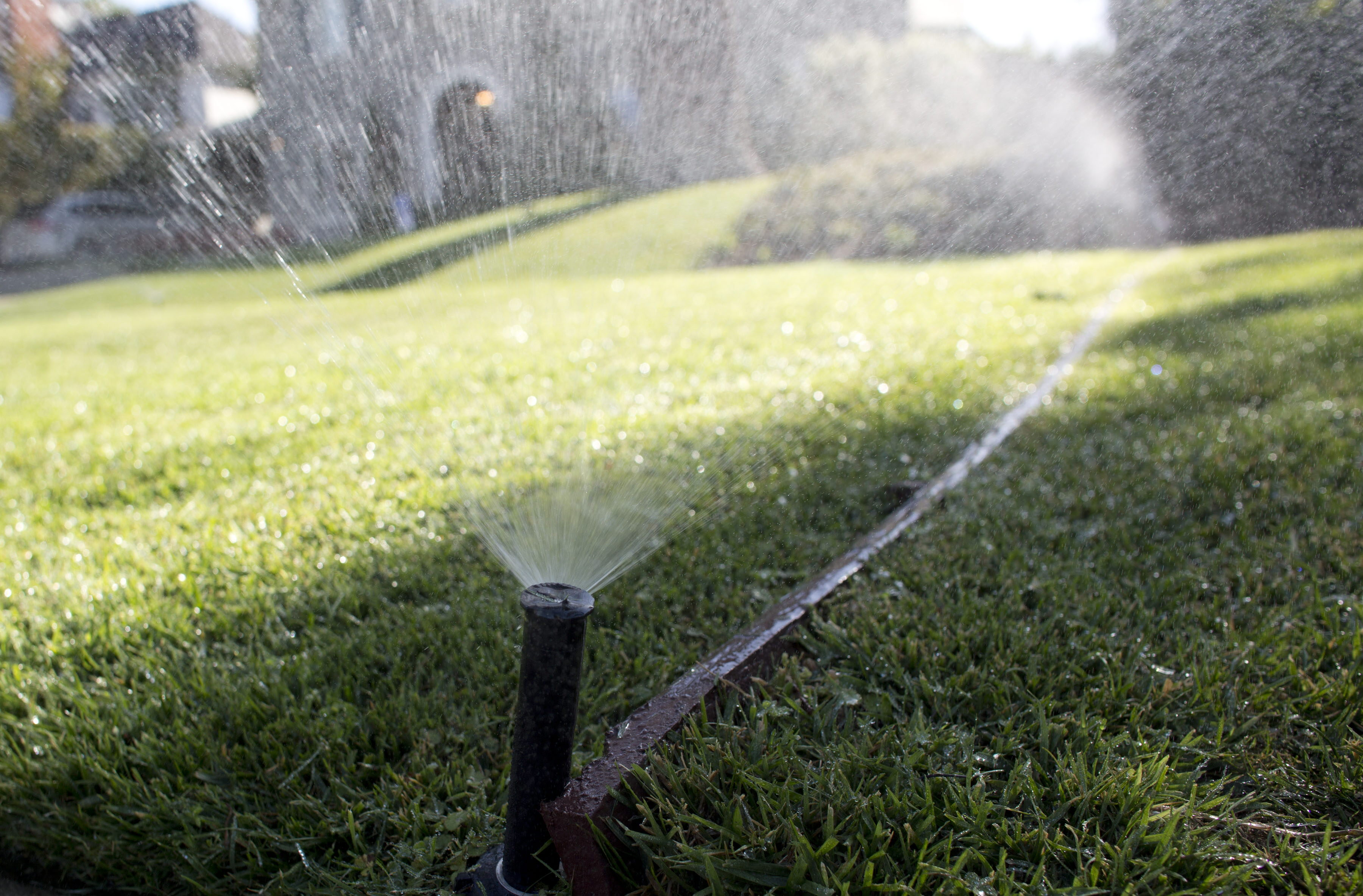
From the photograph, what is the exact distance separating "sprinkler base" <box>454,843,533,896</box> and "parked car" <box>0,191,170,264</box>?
67.4ft

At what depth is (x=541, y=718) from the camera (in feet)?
4.00

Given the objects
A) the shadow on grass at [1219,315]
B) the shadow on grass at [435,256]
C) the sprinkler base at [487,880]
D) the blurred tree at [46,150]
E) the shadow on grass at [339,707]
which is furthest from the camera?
the blurred tree at [46,150]

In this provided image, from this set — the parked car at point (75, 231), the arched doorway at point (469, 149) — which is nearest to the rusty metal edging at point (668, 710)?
the arched doorway at point (469, 149)

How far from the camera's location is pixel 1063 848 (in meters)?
1.23

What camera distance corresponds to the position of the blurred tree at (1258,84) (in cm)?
342

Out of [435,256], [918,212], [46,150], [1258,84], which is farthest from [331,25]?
[46,150]

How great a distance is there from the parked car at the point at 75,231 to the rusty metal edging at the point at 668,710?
20252 mm

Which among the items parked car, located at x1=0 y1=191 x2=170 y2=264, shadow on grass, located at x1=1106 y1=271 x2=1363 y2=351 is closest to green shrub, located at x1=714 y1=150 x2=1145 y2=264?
shadow on grass, located at x1=1106 y1=271 x2=1363 y2=351

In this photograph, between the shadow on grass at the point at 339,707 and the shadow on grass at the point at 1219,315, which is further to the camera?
the shadow on grass at the point at 1219,315

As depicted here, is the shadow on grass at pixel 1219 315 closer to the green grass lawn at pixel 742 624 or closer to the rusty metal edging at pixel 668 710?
the green grass lawn at pixel 742 624

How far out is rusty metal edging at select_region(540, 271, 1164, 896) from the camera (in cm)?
121

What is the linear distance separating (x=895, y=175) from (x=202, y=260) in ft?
35.6

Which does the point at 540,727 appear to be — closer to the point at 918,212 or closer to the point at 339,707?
the point at 339,707

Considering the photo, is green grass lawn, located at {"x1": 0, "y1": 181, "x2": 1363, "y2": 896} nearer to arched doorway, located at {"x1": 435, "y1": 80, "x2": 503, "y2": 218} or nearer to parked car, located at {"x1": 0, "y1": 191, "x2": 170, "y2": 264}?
arched doorway, located at {"x1": 435, "y1": 80, "x2": 503, "y2": 218}
